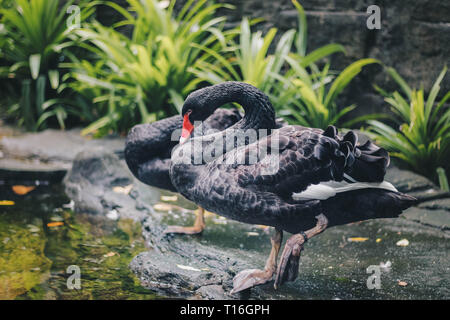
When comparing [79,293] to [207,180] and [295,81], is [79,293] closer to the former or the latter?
[207,180]

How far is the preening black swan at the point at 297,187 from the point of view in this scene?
→ 8.29 feet

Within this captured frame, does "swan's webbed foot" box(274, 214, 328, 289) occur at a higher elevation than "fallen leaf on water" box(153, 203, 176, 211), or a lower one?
higher

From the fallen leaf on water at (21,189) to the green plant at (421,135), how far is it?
9.25 feet

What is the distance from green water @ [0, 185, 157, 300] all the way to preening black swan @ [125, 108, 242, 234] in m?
0.40

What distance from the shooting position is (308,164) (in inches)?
100

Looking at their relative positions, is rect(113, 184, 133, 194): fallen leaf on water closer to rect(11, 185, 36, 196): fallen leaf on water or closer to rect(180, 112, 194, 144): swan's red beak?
rect(11, 185, 36, 196): fallen leaf on water

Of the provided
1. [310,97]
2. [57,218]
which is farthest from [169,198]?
[310,97]

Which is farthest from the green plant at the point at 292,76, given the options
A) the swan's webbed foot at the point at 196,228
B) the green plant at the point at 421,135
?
the swan's webbed foot at the point at 196,228

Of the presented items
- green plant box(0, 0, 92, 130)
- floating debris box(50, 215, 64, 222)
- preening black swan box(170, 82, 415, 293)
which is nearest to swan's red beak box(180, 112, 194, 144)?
preening black swan box(170, 82, 415, 293)

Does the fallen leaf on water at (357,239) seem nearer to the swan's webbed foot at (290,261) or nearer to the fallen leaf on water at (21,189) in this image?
the swan's webbed foot at (290,261)

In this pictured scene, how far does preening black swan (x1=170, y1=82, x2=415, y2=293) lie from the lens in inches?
99.4

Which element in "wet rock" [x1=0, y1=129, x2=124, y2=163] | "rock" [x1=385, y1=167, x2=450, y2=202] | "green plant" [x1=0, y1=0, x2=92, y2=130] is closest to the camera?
"rock" [x1=385, y1=167, x2=450, y2=202]

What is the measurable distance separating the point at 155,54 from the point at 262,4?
1279mm

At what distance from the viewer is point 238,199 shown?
2541 mm
